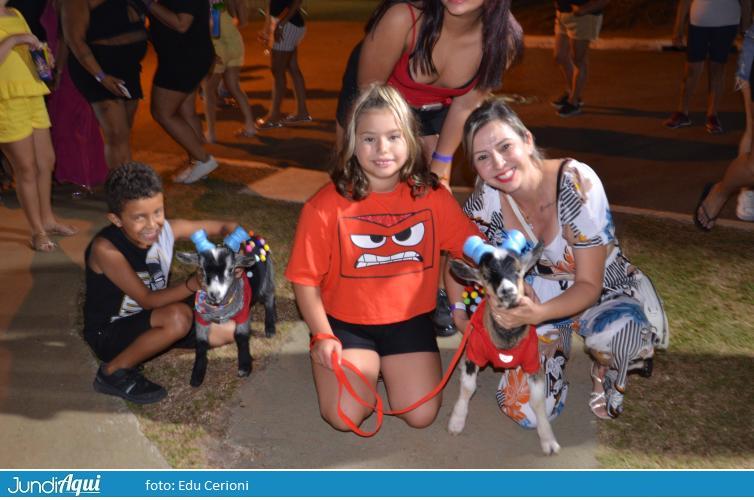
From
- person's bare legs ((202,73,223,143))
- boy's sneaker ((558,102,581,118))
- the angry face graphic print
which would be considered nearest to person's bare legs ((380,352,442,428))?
the angry face graphic print

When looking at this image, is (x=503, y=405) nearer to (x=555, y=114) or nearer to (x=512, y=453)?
(x=512, y=453)

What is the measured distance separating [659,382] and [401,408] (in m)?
1.25

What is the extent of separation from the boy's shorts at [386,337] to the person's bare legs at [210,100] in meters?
4.60

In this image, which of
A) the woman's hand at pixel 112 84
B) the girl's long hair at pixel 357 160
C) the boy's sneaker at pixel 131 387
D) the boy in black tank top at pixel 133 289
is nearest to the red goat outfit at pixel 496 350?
the girl's long hair at pixel 357 160

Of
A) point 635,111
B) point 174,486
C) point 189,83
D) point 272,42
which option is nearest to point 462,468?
point 174,486

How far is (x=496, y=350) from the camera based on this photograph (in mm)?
3047

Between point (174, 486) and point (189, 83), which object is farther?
point (189, 83)

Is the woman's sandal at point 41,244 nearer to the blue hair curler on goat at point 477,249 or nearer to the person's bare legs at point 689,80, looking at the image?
the blue hair curler on goat at point 477,249

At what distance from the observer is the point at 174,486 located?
301cm

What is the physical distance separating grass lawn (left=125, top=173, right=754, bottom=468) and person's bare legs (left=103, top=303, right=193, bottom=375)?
23cm

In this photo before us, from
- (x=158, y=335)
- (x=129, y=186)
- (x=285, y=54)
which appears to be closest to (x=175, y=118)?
(x=285, y=54)

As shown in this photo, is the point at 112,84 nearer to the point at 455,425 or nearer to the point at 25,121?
the point at 25,121

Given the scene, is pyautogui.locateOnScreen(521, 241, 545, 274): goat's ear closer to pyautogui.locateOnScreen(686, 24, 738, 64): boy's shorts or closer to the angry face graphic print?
the angry face graphic print

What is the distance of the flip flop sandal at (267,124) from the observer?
8312 mm
